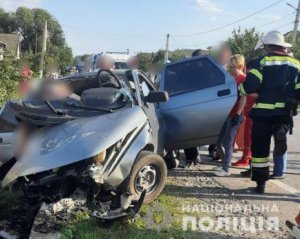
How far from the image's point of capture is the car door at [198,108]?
19.9ft

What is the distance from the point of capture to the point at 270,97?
18.2 feet

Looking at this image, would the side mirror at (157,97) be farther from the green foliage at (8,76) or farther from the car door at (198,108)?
the green foliage at (8,76)

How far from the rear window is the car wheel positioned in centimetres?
149

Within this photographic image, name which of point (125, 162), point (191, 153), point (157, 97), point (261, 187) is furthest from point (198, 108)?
point (125, 162)

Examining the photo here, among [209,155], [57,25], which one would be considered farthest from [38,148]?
[57,25]

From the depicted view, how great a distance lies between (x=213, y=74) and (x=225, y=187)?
5.32 ft

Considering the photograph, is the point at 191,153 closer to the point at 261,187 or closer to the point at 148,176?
the point at 261,187

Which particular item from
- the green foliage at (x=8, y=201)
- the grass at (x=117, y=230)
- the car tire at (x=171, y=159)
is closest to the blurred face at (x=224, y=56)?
the car tire at (x=171, y=159)

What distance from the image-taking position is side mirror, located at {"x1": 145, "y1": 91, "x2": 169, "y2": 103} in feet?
17.5

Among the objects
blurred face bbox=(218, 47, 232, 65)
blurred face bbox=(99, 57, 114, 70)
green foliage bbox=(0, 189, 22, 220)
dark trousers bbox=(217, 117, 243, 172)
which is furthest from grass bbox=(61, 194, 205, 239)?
blurred face bbox=(99, 57, 114, 70)

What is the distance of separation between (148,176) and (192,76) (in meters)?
1.94

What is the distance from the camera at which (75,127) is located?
4.41m

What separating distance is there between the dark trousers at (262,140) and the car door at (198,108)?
2.00ft

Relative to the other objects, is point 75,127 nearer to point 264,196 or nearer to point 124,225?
point 124,225
